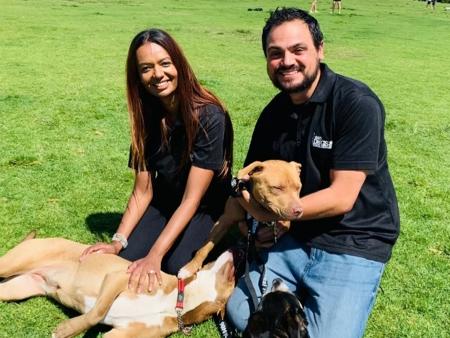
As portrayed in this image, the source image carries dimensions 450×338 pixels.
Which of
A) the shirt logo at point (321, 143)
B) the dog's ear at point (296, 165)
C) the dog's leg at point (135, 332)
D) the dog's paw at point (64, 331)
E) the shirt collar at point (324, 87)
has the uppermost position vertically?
the shirt collar at point (324, 87)

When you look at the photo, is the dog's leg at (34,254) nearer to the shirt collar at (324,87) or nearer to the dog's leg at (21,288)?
the dog's leg at (21,288)

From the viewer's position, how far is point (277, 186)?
4.11m

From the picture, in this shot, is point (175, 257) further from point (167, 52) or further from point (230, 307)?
point (167, 52)

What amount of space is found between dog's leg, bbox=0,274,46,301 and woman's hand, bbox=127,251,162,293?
2.90 ft

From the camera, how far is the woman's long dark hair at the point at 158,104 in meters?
4.52

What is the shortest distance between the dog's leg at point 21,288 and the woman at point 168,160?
1.63 feet

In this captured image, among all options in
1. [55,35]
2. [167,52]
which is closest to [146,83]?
[167,52]

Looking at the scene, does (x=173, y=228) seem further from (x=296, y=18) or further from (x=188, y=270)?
(x=296, y=18)

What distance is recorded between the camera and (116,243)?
493 cm

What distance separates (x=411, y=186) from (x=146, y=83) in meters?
4.48

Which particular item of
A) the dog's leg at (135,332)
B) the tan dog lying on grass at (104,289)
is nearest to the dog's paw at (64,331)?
the tan dog lying on grass at (104,289)

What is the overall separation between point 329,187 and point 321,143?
1.19ft

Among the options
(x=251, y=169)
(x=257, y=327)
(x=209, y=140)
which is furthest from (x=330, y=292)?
(x=209, y=140)

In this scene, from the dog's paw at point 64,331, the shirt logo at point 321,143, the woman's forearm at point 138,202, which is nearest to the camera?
the dog's paw at point 64,331
